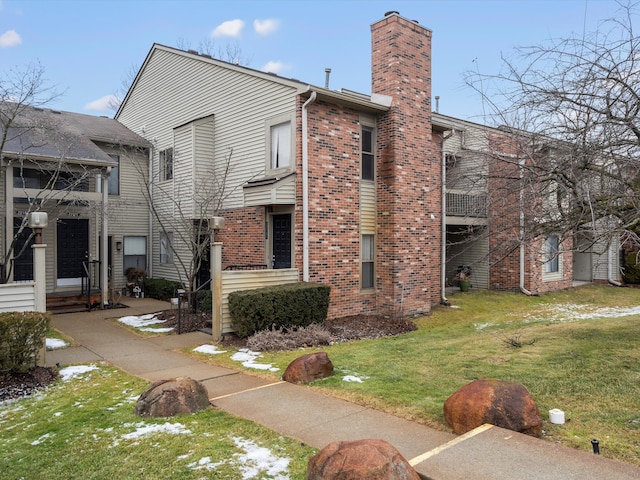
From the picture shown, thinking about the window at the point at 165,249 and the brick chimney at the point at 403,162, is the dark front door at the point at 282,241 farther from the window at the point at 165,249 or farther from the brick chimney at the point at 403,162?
the window at the point at 165,249

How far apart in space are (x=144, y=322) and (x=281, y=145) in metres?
5.78

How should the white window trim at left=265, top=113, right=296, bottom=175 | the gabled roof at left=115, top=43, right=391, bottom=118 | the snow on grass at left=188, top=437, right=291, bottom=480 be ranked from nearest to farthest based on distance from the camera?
1. the snow on grass at left=188, top=437, right=291, bottom=480
2. the gabled roof at left=115, top=43, right=391, bottom=118
3. the white window trim at left=265, top=113, right=296, bottom=175

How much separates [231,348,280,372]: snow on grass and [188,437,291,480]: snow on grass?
3155mm

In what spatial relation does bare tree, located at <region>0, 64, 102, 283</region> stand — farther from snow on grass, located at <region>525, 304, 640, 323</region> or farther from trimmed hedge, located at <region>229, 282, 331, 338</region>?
snow on grass, located at <region>525, 304, 640, 323</region>

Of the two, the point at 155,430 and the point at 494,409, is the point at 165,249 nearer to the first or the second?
the point at 155,430

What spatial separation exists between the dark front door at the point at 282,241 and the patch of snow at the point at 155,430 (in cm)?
714

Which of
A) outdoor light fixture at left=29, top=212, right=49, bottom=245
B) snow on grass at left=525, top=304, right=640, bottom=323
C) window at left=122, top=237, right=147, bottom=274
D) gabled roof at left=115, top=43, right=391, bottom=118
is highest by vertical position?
gabled roof at left=115, top=43, right=391, bottom=118

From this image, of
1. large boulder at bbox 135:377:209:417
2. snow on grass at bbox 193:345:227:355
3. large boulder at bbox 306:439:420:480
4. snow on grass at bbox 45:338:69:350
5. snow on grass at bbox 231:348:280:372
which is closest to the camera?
large boulder at bbox 306:439:420:480

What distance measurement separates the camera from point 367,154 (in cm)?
1285

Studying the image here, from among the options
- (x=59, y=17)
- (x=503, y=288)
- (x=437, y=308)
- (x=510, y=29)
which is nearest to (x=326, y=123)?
(x=510, y=29)

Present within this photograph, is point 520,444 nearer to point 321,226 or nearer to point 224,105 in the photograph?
point 321,226

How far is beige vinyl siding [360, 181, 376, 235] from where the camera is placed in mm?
12719

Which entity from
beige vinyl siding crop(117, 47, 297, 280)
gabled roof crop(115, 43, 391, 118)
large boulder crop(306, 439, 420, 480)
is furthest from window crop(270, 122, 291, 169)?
large boulder crop(306, 439, 420, 480)

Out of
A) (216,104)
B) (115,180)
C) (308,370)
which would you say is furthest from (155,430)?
(115,180)
